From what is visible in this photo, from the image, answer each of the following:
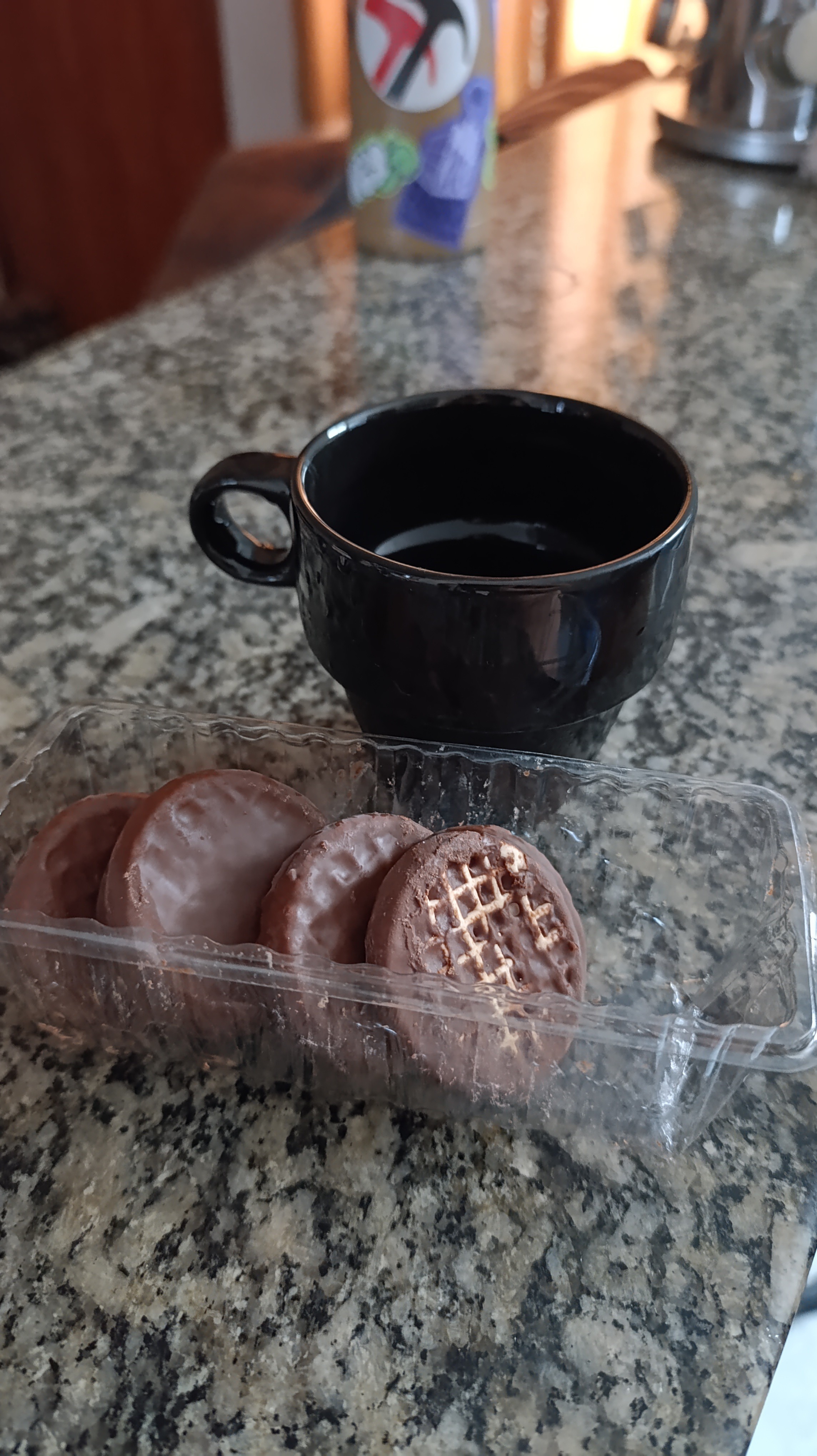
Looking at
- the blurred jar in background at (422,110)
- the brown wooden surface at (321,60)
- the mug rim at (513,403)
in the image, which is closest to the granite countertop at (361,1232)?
the mug rim at (513,403)

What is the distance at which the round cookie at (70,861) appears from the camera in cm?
31

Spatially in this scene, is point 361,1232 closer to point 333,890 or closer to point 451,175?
point 333,890

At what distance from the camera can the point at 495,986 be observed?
0.91 ft

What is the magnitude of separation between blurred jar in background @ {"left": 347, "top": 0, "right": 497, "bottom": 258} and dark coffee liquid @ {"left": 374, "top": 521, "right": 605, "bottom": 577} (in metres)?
0.47

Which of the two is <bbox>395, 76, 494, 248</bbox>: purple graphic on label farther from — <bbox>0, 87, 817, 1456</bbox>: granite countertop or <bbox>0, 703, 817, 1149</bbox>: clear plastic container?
<bbox>0, 703, 817, 1149</bbox>: clear plastic container

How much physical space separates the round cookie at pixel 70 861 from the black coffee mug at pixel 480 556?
9cm

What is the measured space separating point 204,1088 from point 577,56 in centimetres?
233

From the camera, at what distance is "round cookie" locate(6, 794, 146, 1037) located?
0.97 ft

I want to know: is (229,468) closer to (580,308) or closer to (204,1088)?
(204,1088)

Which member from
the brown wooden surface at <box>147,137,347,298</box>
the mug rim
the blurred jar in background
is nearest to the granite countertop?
the mug rim

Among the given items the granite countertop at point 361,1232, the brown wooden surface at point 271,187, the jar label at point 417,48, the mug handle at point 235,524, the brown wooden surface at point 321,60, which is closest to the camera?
the granite countertop at point 361,1232

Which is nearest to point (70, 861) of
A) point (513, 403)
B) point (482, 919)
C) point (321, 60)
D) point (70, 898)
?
point (70, 898)

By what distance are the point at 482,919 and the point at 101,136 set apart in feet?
7.86

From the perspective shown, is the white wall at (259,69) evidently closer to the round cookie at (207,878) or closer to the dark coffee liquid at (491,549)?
the dark coffee liquid at (491,549)
